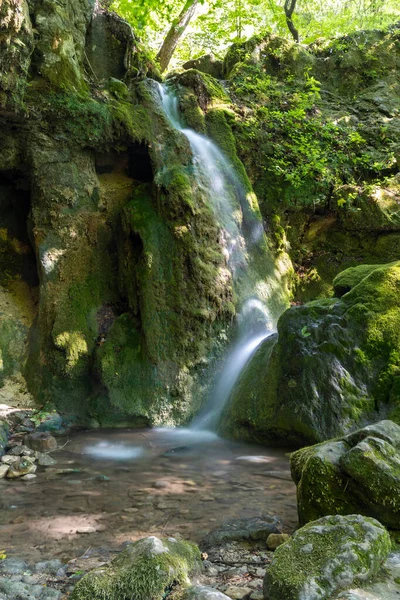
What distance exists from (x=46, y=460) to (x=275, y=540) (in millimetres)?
3025

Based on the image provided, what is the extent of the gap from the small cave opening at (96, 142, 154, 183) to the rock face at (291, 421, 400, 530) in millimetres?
7177

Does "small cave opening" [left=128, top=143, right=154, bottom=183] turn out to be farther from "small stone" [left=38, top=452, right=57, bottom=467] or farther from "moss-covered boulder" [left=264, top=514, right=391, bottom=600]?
"moss-covered boulder" [left=264, top=514, right=391, bottom=600]

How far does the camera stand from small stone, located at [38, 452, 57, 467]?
16.3 ft

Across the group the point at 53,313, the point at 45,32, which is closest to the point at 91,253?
the point at 53,313

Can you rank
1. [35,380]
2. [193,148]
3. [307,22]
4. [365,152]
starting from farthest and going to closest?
1. [307,22]
2. [365,152]
3. [193,148]
4. [35,380]

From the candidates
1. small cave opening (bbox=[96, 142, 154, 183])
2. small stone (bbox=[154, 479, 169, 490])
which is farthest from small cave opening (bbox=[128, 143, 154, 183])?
small stone (bbox=[154, 479, 169, 490])

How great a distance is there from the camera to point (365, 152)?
11.1 meters

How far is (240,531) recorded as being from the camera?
3127 mm

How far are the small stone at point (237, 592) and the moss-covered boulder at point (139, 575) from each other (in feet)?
0.75

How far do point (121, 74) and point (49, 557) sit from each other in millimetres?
10053

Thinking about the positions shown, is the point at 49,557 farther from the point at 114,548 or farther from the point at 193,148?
the point at 193,148

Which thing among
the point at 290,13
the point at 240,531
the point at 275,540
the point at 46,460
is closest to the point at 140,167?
the point at 46,460

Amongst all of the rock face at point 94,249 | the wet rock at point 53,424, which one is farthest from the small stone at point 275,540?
the wet rock at point 53,424

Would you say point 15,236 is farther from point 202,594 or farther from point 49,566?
point 202,594
